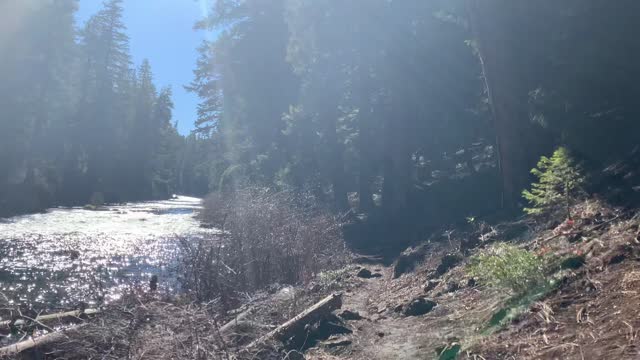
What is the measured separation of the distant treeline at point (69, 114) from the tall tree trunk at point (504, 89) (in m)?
25.2

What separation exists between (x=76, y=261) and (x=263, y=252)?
6416 millimetres

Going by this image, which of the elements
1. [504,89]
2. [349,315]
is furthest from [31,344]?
[504,89]

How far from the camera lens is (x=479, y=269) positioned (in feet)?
19.6

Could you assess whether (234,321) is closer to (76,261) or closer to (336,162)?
(76,261)

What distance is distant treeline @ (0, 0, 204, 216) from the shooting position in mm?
37750

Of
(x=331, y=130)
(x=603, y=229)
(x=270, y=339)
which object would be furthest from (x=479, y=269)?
(x=331, y=130)

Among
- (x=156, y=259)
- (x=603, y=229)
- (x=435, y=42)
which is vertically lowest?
(x=156, y=259)

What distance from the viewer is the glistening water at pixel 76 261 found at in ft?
35.9

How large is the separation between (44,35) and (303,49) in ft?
82.6

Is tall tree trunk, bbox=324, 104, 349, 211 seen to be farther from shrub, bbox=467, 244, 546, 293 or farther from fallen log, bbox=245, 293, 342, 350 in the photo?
shrub, bbox=467, 244, 546, 293

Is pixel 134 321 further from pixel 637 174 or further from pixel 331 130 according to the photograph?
pixel 331 130

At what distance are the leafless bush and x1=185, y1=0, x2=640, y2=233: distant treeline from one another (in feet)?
13.9

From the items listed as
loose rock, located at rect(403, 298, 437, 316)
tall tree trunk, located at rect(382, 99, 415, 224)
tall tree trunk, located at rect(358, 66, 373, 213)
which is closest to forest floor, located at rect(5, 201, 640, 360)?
loose rock, located at rect(403, 298, 437, 316)

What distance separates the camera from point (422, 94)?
20.6 metres
